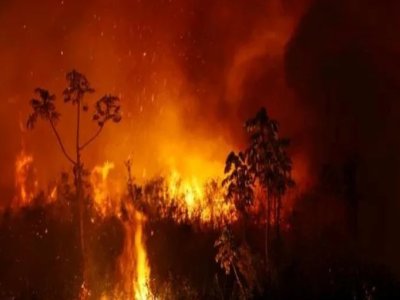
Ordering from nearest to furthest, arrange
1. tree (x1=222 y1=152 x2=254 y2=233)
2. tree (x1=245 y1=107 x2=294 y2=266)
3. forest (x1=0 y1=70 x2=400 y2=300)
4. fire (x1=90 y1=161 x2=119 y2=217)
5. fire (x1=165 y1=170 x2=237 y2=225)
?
1. tree (x1=245 y1=107 x2=294 y2=266)
2. tree (x1=222 y1=152 x2=254 y2=233)
3. forest (x1=0 y1=70 x2=400 y2=300)
4. fire (x1=165 y1=170 x2=237 y2=225)
5. fire (x1=90 y1=161 x2=119 y2=217)

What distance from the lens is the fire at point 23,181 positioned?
2931cm

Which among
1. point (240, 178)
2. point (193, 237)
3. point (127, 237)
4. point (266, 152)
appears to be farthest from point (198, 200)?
point (266, 152)

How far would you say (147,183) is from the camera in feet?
88.9

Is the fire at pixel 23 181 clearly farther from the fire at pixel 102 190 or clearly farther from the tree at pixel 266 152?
the tree at pixel 266 152

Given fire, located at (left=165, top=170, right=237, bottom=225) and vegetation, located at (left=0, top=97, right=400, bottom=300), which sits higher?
fire, located at (left=165, top=170, right=237, bottom=225)

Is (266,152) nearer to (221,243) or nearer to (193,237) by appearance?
(221,243)

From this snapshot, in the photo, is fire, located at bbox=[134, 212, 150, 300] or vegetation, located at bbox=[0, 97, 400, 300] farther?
fire, located at bbox=[134, 212, 150, 300]

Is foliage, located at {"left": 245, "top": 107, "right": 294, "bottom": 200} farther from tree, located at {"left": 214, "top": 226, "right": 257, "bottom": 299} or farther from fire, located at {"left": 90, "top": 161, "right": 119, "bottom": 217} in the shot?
fire, located at {"left": 90, "top": 161, "right": 119, "bottom": 217}

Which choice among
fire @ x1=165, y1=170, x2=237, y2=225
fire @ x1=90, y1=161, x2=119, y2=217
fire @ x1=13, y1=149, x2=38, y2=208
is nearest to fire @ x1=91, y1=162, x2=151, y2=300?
fire @ x1=90, y1=161, x2=119, y2=217

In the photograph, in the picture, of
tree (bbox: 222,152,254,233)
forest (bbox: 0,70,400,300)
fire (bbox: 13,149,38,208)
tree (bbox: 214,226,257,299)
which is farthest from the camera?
fire (bbox: 13,149,38,208)

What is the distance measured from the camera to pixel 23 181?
31141 millimetres

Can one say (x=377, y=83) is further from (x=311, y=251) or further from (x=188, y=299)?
(x=188, y=299)

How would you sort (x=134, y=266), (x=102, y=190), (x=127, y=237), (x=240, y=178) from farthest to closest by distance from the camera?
(x=102, y=190) → (x=127, y=237) → (x=134, y=266) → (x=240, y=178)

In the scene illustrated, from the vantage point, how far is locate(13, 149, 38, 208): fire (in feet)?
96.2
